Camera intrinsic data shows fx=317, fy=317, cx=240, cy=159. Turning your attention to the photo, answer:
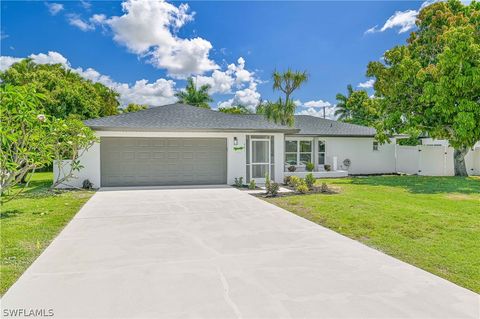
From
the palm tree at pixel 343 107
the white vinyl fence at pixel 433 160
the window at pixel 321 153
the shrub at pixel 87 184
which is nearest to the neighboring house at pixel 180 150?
the shrub at pixel 87 184

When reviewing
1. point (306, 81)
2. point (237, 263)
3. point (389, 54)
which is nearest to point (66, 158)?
point (237, 263)

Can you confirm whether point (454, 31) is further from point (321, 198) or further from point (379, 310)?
point (379, 310)

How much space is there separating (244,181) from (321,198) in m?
5.38

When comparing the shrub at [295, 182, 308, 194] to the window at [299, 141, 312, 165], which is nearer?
the shrub at [295, 182, 308, 194]

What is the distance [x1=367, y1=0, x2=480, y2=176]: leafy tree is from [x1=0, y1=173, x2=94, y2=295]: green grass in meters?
17.3

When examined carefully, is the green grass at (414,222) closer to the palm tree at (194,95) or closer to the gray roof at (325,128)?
the gray roof at (325,128)

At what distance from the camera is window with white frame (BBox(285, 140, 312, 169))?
21.1 m

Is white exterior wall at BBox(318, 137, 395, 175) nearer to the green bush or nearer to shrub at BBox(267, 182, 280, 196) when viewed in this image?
the green bush

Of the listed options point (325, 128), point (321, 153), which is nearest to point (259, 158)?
point (321, 153)

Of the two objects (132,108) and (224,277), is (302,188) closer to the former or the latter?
(224,277)

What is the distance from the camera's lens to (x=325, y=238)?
6.24 metres

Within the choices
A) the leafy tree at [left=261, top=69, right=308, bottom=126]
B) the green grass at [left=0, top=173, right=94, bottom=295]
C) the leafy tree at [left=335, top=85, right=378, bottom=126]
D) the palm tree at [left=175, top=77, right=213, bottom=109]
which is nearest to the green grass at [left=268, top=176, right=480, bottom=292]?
the green grass at [left=0, top=173, right=94, bottom=295]

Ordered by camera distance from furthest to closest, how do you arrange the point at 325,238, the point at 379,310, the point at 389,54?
the point at 389,54 → the point at 325,238 → the point at 379,310

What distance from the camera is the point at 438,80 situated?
1662cm
